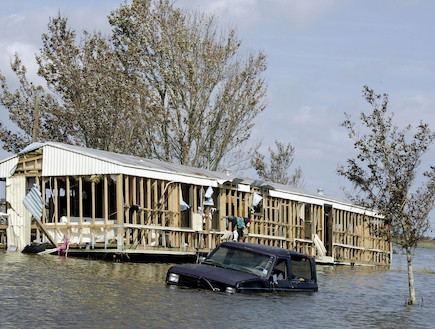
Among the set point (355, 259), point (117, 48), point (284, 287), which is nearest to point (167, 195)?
point (284, 287)

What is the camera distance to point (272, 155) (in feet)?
254

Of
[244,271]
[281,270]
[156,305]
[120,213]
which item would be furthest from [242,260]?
[120,213]

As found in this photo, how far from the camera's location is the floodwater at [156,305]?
14.2m

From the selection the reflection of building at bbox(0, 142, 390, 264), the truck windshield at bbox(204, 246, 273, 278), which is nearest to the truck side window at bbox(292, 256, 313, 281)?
the truck windshield at bbox(204, 246, 273, 278)

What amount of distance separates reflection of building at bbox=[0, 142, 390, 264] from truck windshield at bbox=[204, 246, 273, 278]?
9.99 metres

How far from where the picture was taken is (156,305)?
1622 cm

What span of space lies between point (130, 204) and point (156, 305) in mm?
14460

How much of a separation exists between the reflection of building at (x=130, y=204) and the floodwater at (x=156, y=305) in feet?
15.5

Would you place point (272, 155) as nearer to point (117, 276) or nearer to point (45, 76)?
point (45, 76)

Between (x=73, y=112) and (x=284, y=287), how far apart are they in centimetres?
3327

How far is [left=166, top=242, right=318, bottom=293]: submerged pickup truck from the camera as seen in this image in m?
18.3

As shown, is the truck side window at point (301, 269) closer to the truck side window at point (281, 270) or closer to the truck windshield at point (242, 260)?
the truck side window at point (281, 270)

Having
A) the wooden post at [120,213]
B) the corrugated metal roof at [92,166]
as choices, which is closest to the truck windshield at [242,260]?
the wooden post at [120,213]

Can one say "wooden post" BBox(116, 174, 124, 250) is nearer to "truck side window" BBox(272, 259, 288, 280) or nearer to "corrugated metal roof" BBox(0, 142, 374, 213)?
"corrugated metal roof" BBox(0, 142, 374, 213)
